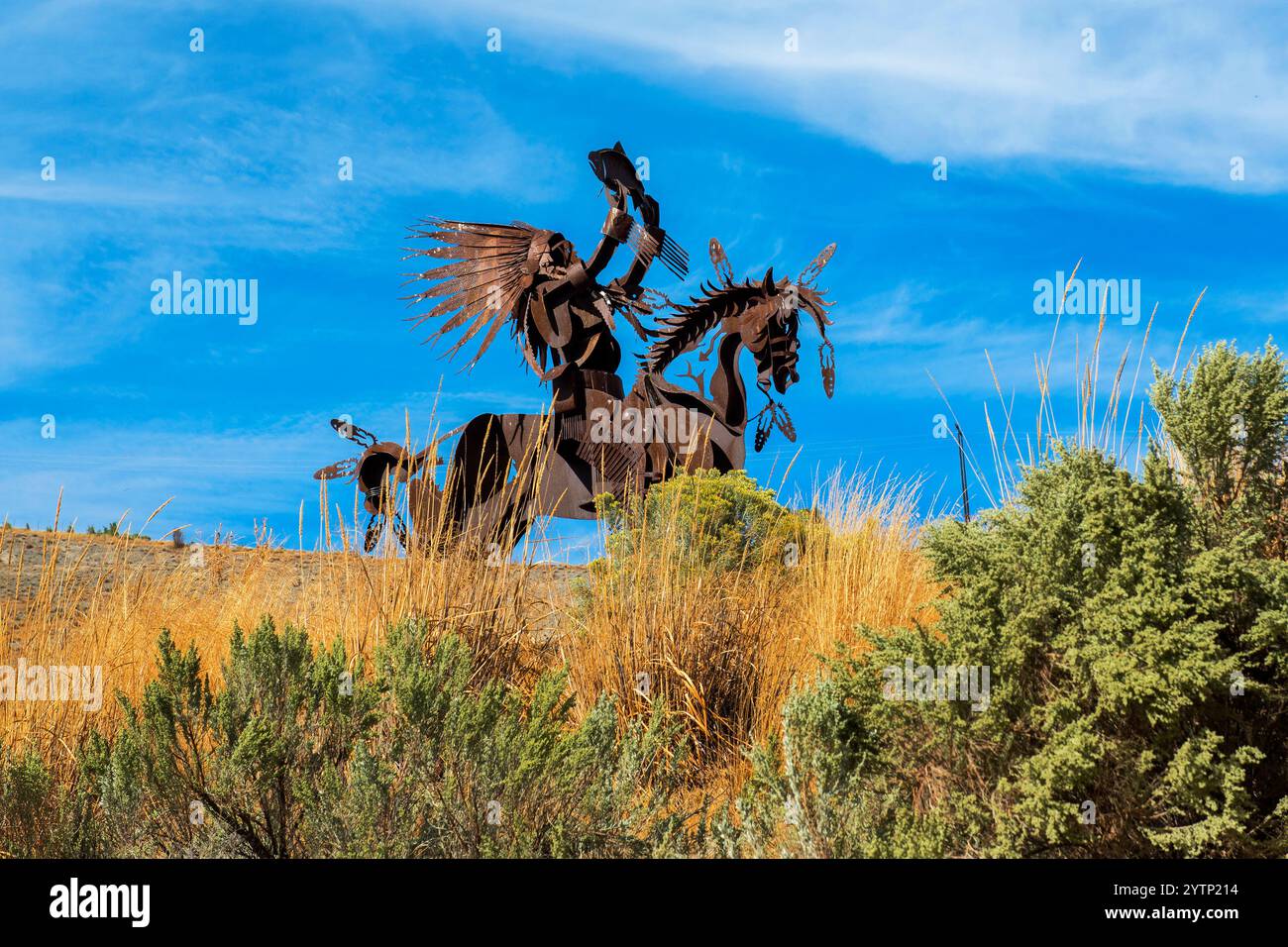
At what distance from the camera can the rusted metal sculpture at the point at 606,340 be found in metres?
10.2

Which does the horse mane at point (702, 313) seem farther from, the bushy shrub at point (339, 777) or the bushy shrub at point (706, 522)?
the bushy shrub at point (339, 777)

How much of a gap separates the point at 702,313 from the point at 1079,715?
853cm

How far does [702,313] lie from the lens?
1113cm

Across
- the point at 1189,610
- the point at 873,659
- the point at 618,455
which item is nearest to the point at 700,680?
the point at 873,659

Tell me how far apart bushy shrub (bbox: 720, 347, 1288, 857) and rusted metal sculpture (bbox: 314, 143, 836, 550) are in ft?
21.4

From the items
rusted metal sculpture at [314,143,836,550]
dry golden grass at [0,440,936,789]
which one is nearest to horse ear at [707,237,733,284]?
rusted metal sculpture at [314,143,836,550]

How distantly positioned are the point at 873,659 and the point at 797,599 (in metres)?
2.39
